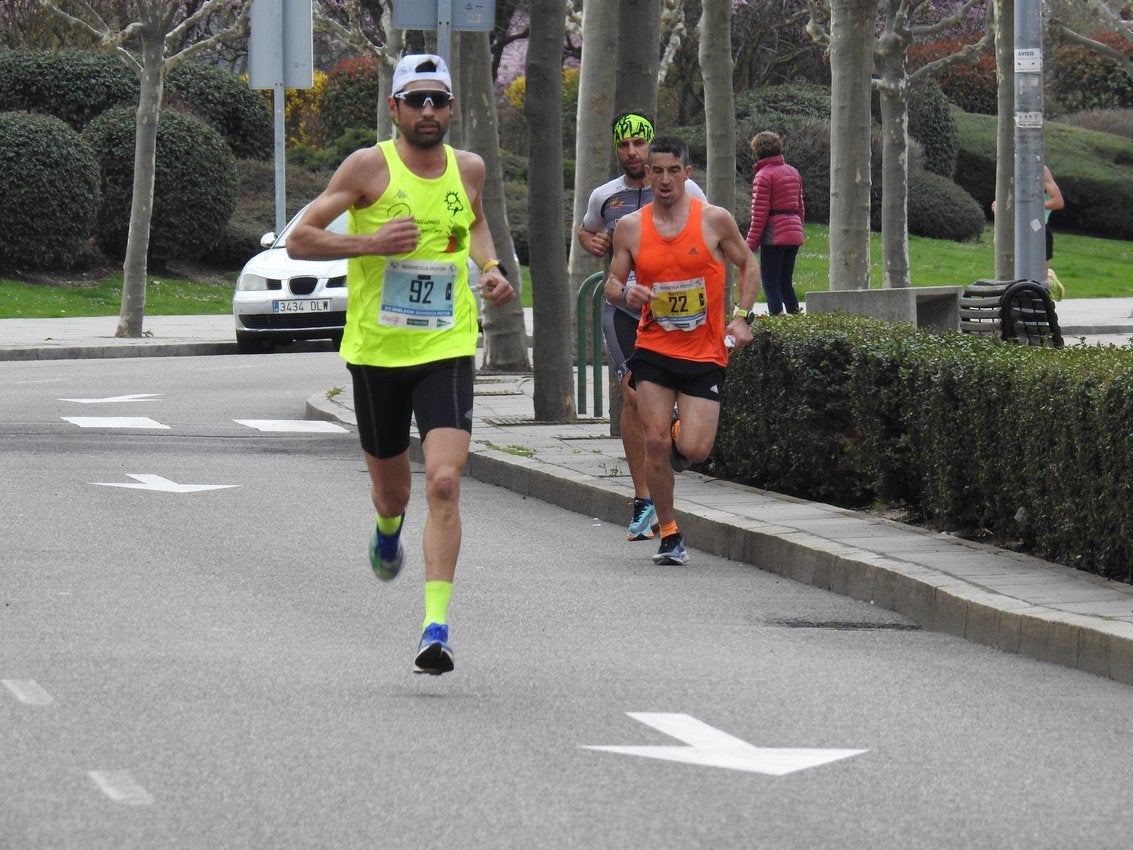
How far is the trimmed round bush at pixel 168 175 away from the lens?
3478cm

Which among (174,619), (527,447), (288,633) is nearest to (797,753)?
(288,633)

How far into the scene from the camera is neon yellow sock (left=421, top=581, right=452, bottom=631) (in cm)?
687

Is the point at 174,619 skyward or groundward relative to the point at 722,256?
groundward

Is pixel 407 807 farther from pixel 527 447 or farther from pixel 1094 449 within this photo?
pixel 527 447

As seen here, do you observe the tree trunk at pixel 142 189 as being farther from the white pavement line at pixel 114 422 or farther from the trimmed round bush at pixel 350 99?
the trimmed round bush at pixel 350 99

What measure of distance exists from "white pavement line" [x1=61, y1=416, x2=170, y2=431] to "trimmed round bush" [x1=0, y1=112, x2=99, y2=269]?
17035mm

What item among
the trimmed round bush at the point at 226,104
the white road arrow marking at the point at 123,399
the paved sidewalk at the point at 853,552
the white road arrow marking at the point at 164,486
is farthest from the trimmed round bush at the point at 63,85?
the white road arrow marking at the point at 164,486

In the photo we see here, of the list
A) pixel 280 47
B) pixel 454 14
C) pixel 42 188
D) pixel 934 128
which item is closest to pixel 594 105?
pixel 454 14

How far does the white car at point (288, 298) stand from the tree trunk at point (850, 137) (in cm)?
742

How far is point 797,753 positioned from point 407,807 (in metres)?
1.21

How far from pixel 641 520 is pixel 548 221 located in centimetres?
502

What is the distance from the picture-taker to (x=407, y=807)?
520 centimetres

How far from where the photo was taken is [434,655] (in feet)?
22.1

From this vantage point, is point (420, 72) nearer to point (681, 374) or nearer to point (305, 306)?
point (681, 374)
